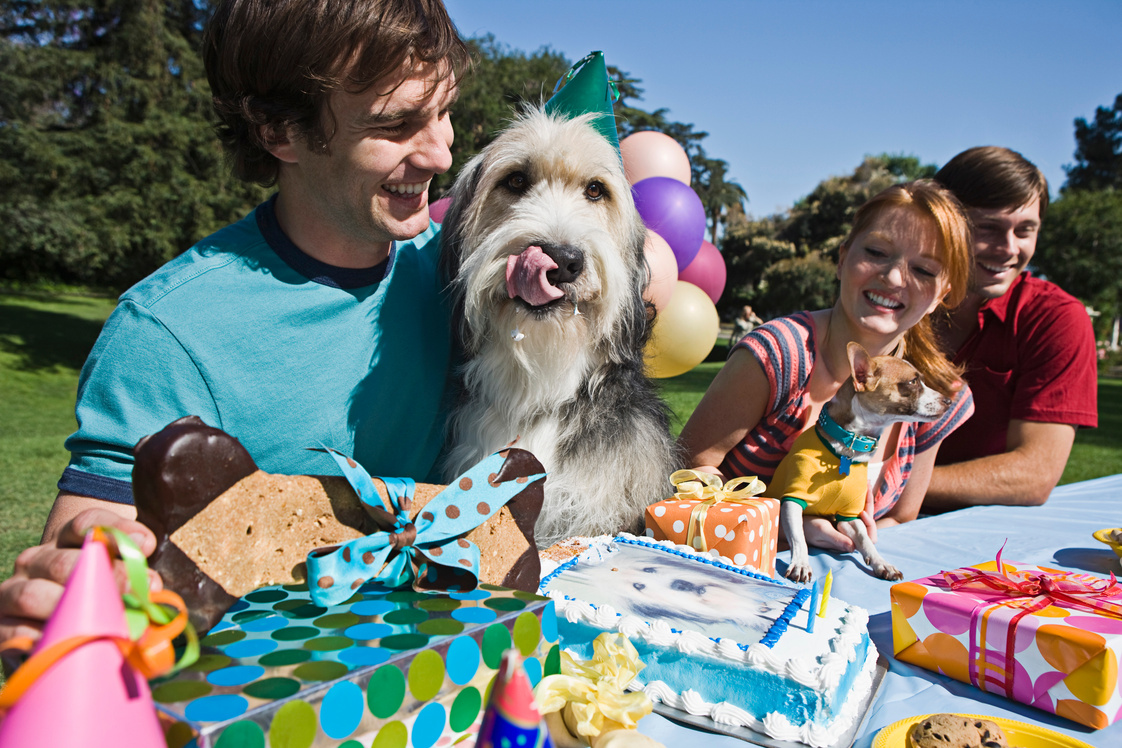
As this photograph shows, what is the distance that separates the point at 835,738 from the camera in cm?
123

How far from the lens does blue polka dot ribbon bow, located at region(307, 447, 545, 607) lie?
3.53 ft

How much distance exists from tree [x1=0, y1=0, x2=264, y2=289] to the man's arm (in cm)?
1285

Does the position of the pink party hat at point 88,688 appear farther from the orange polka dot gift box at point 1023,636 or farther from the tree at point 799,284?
the tree at point 799,284

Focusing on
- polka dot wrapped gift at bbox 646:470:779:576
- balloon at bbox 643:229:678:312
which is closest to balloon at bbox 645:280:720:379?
balloon at bbox 643:229:678:312

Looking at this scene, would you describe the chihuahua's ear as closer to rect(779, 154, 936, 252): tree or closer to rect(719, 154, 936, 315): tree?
rect(719, 154, 936, 315): tree

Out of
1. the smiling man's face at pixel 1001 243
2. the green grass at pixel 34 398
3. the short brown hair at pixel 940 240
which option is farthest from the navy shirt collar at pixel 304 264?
the green grass at pixel 34 398

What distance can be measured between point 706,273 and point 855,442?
157 inches

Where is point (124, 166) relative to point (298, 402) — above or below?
above

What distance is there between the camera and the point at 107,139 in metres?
12.9

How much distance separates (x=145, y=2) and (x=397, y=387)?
1572 centimetres

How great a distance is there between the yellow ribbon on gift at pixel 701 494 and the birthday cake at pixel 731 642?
0.98 feet

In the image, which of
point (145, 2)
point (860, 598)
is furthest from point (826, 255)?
point (860, 598)

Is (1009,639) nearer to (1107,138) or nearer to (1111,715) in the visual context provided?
(1111,715)

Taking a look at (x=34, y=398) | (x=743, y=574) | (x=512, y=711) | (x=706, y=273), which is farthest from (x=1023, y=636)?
(x=34, y=398)
